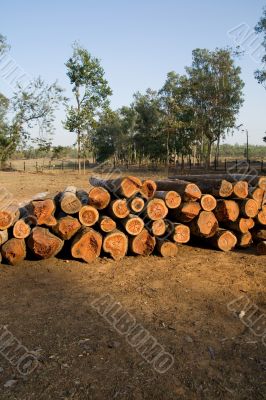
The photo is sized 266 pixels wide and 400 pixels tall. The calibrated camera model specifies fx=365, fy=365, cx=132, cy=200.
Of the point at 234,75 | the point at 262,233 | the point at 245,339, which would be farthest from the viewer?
the point at 234,75

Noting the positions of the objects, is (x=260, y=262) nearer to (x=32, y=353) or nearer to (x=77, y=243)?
(x=77, y=243)

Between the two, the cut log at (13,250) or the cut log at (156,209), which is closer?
the cut log at (13,250)

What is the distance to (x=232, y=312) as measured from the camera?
4668 mm

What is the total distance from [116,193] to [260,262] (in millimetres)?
2919

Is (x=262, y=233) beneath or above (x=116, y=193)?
beneath

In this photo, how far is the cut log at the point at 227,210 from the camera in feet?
22.9

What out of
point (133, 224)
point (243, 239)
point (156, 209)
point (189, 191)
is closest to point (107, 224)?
point (133, 224)

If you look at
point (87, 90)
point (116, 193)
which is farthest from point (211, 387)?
point (87, 90)

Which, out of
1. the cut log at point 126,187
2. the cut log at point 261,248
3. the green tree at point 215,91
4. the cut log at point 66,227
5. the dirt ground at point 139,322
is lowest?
the dirt ground at point 139,322

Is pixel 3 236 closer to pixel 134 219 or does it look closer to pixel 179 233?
pixel 134 219

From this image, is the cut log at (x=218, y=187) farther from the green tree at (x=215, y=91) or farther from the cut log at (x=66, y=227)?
the green tree at (x=215, y=91)

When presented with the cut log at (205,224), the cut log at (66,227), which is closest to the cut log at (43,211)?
the cut log at (66,227)

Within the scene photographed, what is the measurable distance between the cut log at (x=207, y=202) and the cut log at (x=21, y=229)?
10.6 feet

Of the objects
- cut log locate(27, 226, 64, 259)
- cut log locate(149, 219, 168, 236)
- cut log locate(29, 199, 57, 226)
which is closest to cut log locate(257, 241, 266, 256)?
cut log locate(149, 219, 168, 236)
